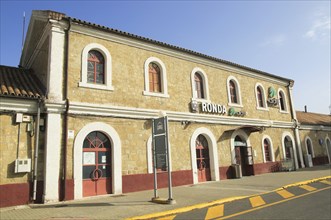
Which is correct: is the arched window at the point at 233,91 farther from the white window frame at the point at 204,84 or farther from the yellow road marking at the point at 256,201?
the yellow road marking at the point at 256,201

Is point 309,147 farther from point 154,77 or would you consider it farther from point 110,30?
point 110,30

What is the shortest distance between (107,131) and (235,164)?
8309 millimetres

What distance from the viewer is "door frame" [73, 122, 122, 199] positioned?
10312mm

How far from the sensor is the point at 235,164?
16234 millimetres

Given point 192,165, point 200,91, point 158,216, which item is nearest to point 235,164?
point 192,165

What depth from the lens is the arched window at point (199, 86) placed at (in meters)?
16.0

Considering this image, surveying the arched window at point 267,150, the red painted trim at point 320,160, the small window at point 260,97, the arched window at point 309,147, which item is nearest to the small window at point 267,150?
the arched window at point 267,150

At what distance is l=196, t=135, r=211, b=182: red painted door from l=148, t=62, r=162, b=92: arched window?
12.0 feet

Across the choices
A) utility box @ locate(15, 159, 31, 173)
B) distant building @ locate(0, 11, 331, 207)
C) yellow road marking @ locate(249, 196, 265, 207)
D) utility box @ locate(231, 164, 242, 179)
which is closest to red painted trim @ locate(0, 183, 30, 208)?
distant building @ locate(0, 11, 331, 207)

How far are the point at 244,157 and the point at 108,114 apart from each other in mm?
9931

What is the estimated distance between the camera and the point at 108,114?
1169 centimetres

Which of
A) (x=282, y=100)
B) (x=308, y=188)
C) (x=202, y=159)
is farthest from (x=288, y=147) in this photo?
(x=308, y=188)

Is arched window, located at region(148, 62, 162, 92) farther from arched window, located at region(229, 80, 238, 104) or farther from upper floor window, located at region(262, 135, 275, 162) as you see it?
upper floor window, located at region(262, 135, 275, 162)

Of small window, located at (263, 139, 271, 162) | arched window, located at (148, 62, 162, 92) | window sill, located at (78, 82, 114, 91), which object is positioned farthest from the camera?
small window, located at (263, 139, 271, 162)
